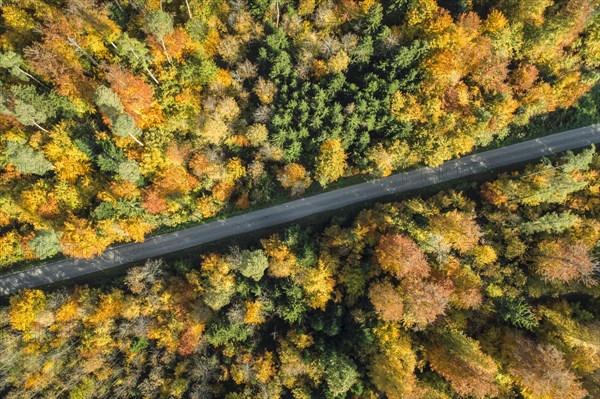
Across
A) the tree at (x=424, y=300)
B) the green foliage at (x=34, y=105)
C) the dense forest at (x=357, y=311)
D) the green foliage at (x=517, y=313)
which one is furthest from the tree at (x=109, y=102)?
the green foliage at (x=517, y=313)


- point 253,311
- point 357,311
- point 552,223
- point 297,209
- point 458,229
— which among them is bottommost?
point 357,311

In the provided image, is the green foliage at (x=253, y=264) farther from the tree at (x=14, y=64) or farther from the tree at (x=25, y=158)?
the tree at (x=14, y=64)

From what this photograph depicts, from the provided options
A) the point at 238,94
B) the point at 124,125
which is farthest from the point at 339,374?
the point at 124,125

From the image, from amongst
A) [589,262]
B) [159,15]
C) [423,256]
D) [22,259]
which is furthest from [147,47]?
[589,262]

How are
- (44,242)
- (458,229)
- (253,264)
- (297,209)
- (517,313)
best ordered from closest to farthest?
(517,313) → (253,264) → (458,229) → (44,242) → (297,209)

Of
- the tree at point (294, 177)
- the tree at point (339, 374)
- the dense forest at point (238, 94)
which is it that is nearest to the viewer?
the tree at point (339, 374)

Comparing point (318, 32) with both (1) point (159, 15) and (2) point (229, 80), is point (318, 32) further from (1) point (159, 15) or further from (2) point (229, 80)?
(1) point (159, 15)

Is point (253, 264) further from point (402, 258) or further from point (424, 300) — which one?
point (424, 300)

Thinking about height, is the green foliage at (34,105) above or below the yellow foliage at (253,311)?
above
